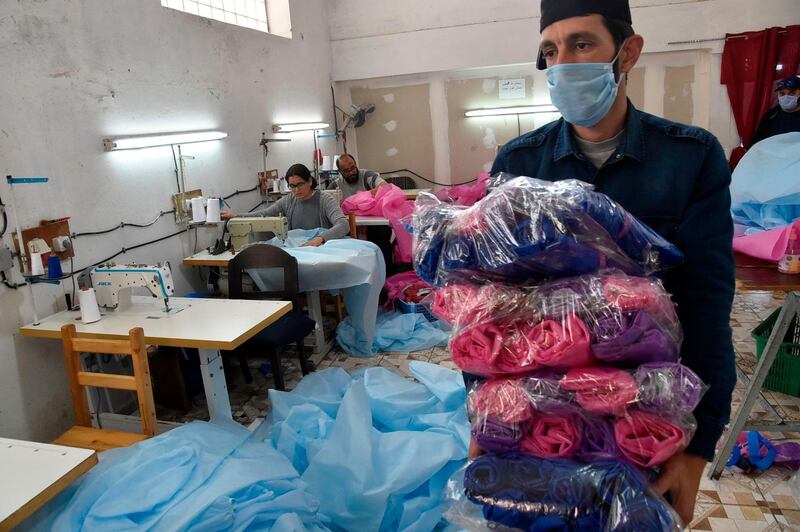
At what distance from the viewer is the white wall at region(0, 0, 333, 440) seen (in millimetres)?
2680

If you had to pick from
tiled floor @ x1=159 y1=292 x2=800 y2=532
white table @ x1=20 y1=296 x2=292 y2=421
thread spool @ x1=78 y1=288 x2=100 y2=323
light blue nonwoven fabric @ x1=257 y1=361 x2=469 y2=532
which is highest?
thread spool @ x1=78 y1=288 x2=100 y2=323

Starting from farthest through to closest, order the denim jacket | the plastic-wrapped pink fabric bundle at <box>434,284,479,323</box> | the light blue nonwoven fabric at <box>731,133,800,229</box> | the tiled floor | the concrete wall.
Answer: the concrete wall < the light blue nonwoven fabric at <box>731,133,800,229</box> < the tiled floor < the denim jacket < the plastic-wrapped pink fabric bundle at <box>434,284,479,323</box>

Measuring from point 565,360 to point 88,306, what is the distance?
261 centimetres

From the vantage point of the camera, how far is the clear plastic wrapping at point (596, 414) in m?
0.75

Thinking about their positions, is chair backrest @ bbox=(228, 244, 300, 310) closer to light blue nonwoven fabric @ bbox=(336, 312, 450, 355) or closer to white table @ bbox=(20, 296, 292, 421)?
white table @ bbox=(20, 296, 292, 421)

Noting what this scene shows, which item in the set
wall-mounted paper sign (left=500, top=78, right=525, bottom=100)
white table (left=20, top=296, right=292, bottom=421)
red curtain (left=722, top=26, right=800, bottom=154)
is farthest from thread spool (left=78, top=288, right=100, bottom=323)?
red curtain (left=722, top=26, right=800, bottom=154)

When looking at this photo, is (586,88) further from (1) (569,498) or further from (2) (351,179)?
(2) (351,179)

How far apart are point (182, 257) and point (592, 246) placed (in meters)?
3.56

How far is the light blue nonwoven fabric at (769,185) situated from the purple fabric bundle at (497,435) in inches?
106

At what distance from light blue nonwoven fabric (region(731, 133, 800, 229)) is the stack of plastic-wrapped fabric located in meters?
2.54

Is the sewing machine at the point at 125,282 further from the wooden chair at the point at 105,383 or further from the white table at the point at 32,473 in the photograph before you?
the white table at the point at 32,473

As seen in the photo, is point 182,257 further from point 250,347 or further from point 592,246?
point 592,246

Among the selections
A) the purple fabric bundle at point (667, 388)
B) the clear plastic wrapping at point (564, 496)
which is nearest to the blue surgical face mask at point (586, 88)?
the purple fabric bundle at point (667, 388)

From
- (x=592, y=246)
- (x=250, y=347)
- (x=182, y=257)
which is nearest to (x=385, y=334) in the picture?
(x=250, y=347)
